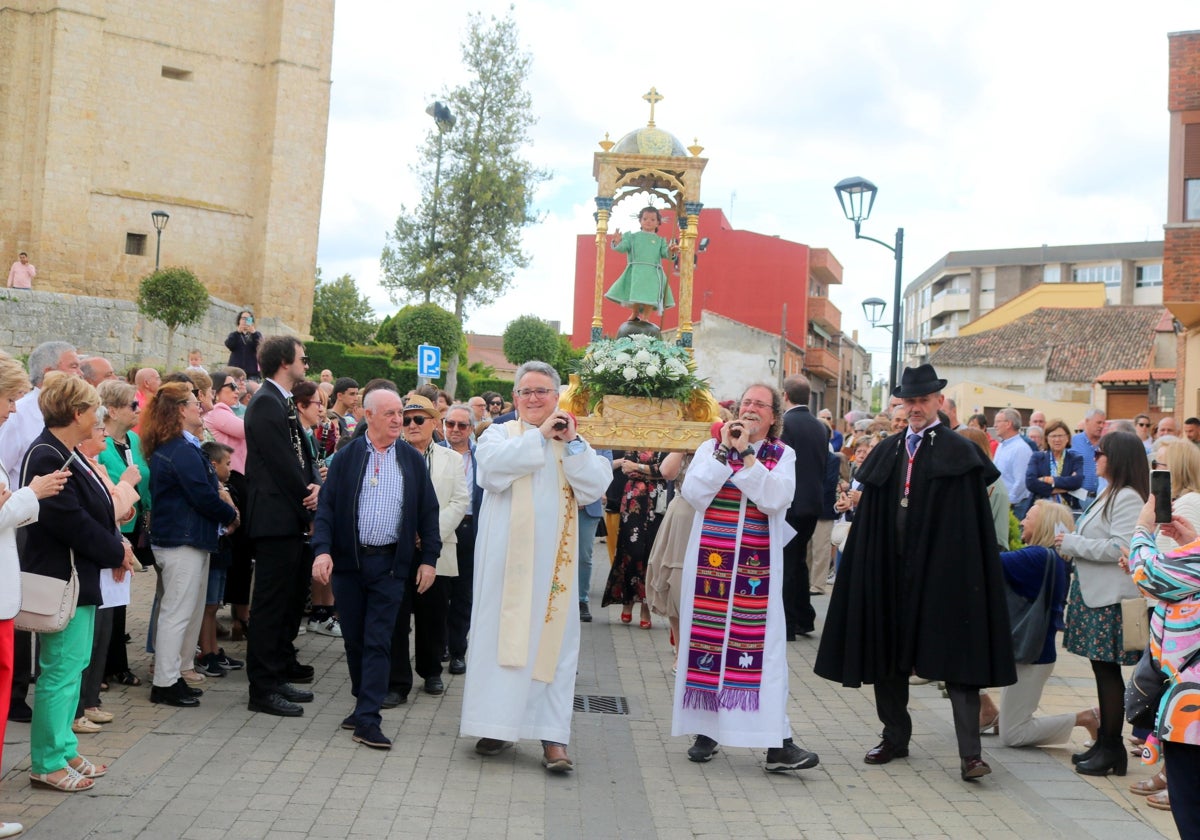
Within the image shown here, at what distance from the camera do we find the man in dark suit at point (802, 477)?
1023 centimetres

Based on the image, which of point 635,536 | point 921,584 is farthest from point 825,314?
point 921,584

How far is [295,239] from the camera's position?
1499 inches

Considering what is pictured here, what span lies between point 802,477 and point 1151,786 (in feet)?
15.3

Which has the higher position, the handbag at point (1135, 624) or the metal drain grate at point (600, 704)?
the handbag at point (1135, 624)

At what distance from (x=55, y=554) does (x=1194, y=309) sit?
1933cm

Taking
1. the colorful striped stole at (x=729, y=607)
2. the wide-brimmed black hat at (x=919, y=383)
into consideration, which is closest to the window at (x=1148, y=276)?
the wide-brimmed black hat at (x=919, y=383)

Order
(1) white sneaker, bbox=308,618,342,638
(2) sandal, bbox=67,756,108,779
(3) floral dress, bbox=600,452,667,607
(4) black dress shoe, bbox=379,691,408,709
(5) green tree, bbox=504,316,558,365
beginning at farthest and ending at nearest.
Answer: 1. (5) green tree, bbox=504,316,558,365
2. (3) floral dress, bbox=600,452,667,607
3. (1) white sneaker, bbox=308,618,342,638
4. (4) black dress shoe, bbox=379,691,408,709
5. (2) sandal, bbox=67,756,108,779

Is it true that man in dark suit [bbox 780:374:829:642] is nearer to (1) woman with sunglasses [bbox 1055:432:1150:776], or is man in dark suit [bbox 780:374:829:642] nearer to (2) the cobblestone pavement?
(2) the cobblestone pavement

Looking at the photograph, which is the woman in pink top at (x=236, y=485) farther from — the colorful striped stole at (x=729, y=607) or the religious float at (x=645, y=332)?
the colorful striped stole at (x=729, y=607)

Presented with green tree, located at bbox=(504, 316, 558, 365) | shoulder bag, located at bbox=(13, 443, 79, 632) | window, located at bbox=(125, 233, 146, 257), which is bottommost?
shoulder bag, located at bbox=(13, 443, 79, 632)

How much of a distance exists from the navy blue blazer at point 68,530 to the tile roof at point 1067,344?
1897 inches

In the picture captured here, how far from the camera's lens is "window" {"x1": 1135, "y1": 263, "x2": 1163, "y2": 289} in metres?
72.4

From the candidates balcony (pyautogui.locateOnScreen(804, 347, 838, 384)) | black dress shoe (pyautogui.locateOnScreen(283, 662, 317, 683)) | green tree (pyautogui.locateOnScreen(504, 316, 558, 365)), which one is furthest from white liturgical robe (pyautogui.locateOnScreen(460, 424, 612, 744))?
balcony (pyautogui.locateOnScreen(804, 347, 838, 384))

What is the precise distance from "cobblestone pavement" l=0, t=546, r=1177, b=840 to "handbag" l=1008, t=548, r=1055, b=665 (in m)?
0.64
